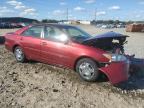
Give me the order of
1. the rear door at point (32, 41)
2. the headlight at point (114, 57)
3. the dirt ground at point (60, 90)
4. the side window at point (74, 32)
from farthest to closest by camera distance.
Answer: the rear door at point (32, 41), the side window at point (74, 32), the headlight at point (114, 57), the dirt ground at point (60, 90)

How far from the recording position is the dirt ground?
5.32m

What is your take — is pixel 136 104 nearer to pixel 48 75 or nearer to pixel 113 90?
pixel 113 90

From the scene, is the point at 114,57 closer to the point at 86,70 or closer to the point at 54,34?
the point at 86,70

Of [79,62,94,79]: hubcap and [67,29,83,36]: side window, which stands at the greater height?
[67,29,83,36]: side window

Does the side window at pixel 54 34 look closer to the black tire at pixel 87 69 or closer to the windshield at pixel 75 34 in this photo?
the windshield at pixel 75 34

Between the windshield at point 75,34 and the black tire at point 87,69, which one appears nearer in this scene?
the black tire at point 87,69

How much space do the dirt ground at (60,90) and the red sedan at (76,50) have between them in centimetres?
32

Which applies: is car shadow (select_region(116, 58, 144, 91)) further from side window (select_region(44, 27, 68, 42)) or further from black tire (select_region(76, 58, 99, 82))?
side window (select_region(44, 27, 68, 42))

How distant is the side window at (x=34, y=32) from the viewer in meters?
8.33

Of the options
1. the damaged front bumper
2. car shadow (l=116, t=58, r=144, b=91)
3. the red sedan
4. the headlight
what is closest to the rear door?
the red sedan

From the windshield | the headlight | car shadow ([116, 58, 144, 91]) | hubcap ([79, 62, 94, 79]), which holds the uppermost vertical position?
the windshield

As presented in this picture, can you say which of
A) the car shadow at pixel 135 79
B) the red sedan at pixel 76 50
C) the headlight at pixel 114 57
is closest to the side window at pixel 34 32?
the red sedan at pixel 76 50

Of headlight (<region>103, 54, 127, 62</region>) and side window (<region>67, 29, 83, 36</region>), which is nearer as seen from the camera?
headlight (<region>103, 54, 127, 62</region>)

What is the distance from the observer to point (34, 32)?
8.59m
